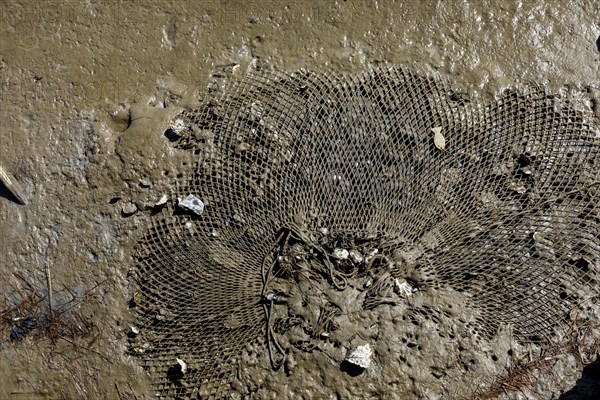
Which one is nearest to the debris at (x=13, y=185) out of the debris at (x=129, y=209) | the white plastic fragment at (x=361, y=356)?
the debris at (x=129, y=209)

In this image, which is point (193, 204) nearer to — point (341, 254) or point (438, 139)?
point (341, 254)

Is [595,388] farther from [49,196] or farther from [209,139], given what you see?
[49,196]

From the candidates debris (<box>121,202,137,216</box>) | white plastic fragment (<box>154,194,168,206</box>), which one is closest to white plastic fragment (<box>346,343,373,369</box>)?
white plastic fragment (<box>154,194,168,206</box>)

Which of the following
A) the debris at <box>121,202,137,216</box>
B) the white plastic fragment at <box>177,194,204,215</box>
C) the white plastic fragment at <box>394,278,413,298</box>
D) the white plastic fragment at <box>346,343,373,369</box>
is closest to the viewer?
the white plastic fragment at <box>346,343,373,369</box>

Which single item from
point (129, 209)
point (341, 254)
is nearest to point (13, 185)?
point (129, 209)

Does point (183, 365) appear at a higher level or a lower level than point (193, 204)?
lower

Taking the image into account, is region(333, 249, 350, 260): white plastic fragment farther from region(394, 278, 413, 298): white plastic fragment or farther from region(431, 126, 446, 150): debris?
region(431, 126, 446, 150): debris

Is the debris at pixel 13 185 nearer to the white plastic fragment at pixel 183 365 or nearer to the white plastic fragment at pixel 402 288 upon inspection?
the white plastic fragment at pixel 183 365
